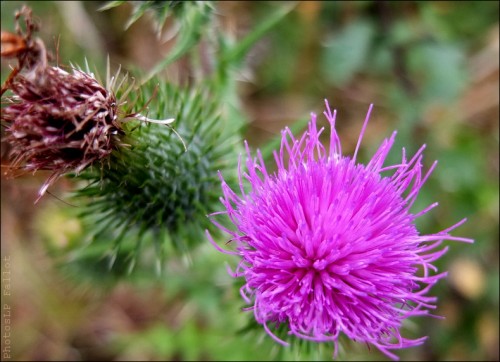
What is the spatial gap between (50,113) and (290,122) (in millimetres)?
3795

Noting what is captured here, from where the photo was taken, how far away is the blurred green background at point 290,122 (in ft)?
15.2

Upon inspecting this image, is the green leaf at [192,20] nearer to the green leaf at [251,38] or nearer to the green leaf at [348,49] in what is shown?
the green leaf at [251,38]

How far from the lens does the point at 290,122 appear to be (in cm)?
603

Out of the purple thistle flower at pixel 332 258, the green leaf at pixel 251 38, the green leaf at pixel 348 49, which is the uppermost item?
the green leaf at pixel 348 49

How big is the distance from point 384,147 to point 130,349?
10.9ft

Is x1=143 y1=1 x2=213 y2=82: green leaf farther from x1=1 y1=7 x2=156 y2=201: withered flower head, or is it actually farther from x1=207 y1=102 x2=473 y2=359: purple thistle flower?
x1=207 y1=102 x2=473 y2=359: purple thistle flower

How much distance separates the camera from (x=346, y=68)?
185 inches

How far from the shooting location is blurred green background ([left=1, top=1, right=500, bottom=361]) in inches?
182

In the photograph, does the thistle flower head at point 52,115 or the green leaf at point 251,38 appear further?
the green leaf at point 251,38

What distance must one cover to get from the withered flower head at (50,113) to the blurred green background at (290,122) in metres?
1.57

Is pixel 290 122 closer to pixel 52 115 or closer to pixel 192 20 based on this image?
pixel 192 20

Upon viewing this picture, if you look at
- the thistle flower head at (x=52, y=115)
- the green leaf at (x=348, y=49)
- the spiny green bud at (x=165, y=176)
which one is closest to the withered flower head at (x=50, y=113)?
the thistle flower head at (x=52, y=115)

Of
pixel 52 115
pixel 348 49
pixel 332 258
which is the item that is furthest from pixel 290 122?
pixel 52 115

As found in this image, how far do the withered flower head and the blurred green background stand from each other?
5.14 ft
